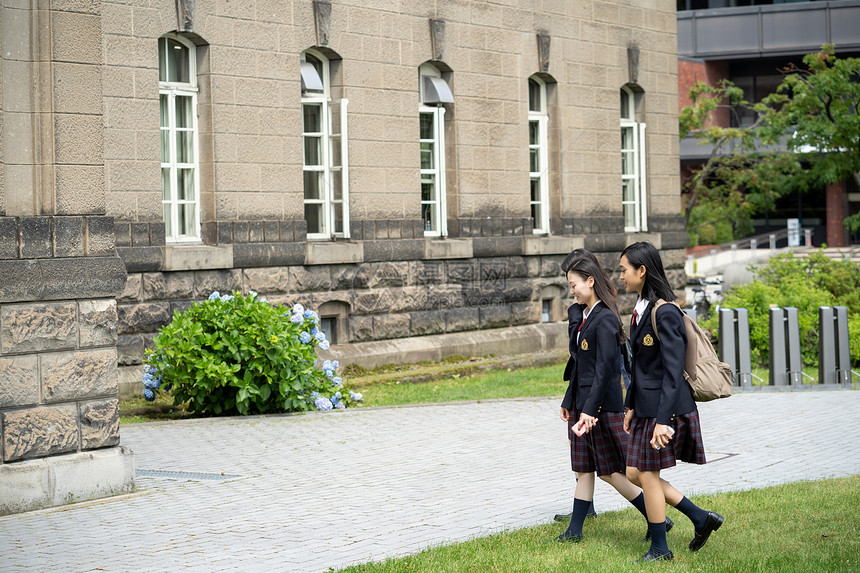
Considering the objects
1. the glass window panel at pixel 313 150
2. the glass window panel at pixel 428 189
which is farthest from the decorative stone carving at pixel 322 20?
the glass window panel at pixel 428 189

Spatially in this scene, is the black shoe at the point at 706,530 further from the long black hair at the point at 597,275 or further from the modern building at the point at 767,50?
the modern building at the point at 767,50

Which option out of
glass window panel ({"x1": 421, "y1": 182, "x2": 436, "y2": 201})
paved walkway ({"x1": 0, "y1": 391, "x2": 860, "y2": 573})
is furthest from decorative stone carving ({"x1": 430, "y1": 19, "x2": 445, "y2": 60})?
paved walkway ({"x1": 0, "y1": 391, "x2": 860, "y2": 573})

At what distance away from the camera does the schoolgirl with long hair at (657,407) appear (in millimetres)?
6301

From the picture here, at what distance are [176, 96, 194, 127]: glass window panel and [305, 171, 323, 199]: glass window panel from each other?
2213 mm

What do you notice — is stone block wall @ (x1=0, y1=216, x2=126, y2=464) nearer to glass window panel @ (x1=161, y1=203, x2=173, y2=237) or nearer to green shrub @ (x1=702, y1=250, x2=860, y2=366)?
glass window panel @ (x1=161, y1=203, x2=173, y2=237)

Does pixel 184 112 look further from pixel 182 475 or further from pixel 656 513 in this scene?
pixel 656 513

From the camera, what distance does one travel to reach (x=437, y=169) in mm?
17766

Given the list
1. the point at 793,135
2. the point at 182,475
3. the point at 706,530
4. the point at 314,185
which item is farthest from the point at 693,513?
the point at 793,135

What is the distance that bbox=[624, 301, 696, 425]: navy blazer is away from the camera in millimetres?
6293

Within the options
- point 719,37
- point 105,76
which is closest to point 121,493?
point 105,76

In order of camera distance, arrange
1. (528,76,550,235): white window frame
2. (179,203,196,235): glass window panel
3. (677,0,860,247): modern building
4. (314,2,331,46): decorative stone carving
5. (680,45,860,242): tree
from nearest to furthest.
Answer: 1. (179,203,196,235): glass window panel
2. (314,2,331,46): decorative stone carving
3. (528,76,550,235): white window frame
4. (680,45,860,242): tree
5. (677,0,860,247): modern building

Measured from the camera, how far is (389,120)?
16.7 meters

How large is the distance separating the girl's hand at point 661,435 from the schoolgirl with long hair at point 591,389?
18.9 inches

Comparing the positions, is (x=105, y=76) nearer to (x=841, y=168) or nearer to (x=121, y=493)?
(x=121, y=493)
